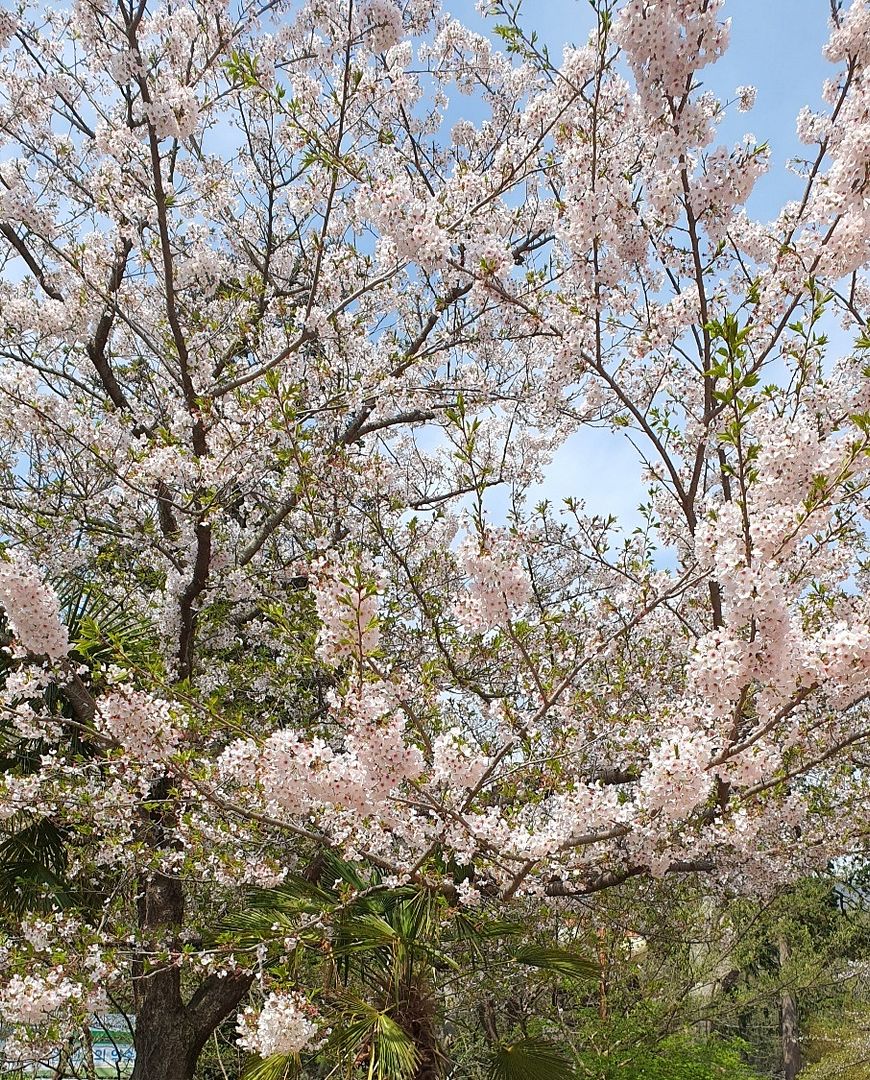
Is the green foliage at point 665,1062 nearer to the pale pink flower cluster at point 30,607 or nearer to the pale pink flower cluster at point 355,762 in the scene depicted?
the pale pink flower cluster at point 355,762

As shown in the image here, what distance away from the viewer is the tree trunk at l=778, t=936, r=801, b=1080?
13383mm

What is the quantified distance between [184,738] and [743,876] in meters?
3.36

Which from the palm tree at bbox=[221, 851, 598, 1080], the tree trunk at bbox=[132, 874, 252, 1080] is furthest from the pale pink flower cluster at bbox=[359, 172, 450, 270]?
the tree trunk at bbox=[132, 874, 252, 1080]

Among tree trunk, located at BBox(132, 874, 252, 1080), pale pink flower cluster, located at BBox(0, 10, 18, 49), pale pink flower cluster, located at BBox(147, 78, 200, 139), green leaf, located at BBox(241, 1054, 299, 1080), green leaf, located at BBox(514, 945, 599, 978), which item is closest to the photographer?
green leaf, located at BBox(241, 1054, 299, 1080)

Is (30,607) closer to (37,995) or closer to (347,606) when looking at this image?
(347,606)

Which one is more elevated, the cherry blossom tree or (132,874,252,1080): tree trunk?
the cherry blossom tree

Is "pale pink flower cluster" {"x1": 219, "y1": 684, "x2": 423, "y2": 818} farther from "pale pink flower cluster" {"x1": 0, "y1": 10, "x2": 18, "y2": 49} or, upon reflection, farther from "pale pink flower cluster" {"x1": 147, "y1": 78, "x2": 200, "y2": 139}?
"pale pink flower cluster" {"x1": 0, "y1": 10, "x2": 18, "y2": 49}

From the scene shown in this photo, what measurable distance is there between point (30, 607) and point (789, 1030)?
15.9m

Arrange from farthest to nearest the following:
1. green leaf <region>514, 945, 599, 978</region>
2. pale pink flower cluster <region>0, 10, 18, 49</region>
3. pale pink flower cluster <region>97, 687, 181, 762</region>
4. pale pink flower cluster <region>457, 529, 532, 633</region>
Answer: pale pink flower cluster <region>0, 10, 18, 49</region> → green leaf <region>514, 945, 599, 978</region> → pale pink flower cluster <region>97, 687, 181, 762</region> → pale pink flower cluster <region>457, 529, 532, 633</region>

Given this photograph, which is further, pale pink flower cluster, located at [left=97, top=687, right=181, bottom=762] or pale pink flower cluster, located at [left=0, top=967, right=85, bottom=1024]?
pale pink flower cluster, located at [left=0, top=967, right=85, bottom=1024]

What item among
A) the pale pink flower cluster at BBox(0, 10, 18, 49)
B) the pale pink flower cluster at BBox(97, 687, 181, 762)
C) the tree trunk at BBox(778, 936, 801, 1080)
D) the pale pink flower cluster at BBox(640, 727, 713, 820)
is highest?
the pale pink flower cluster at BBox(0, 10, 18, 49)

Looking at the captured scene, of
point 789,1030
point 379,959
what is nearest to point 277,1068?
point 379,959

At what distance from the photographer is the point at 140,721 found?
3.13m

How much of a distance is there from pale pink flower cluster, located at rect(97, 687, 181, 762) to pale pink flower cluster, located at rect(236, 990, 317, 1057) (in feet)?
3.47
